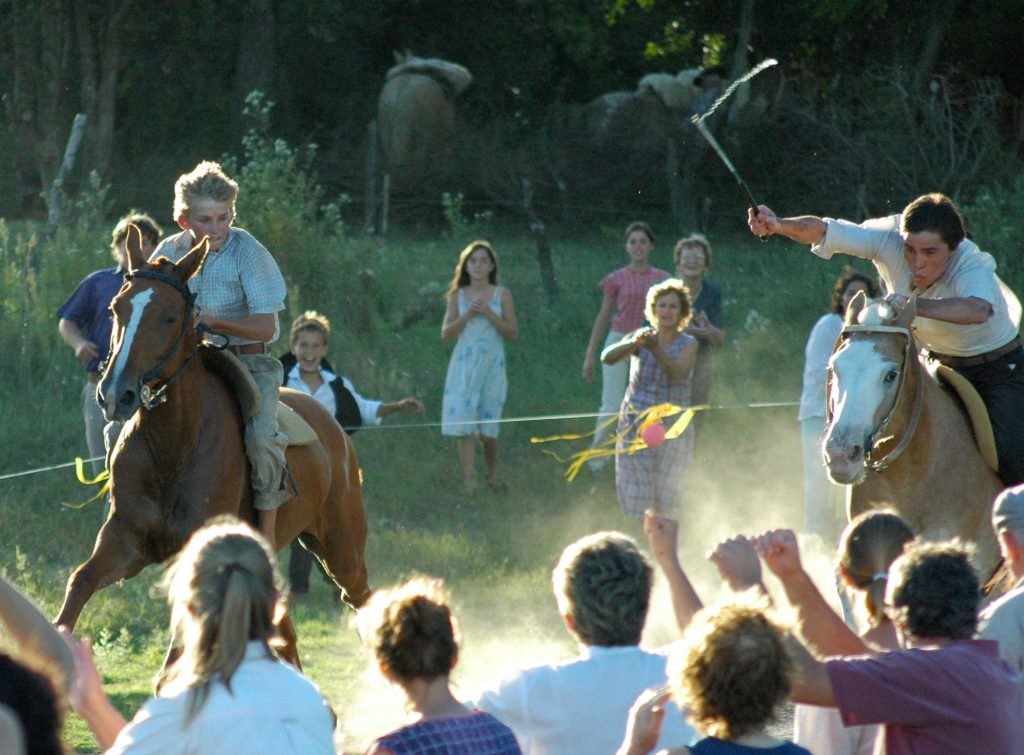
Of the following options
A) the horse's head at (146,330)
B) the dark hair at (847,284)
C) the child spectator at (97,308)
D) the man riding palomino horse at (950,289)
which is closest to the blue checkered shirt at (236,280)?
the horse's head at (146,330)

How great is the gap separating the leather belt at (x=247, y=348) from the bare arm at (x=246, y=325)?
236 millimetres

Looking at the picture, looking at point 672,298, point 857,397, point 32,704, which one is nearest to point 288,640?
point 857,397

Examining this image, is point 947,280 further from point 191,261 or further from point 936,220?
point 191,261

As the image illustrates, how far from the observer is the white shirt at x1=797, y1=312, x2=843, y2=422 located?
35.8ft

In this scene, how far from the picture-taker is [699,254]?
12039 mm

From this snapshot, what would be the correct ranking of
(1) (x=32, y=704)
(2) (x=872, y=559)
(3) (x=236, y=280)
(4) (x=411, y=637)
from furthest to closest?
(3) (x=236, y=280), (2) (x=872, y=559), (4) (x=411, y=637), (1) (x=32, y=704)

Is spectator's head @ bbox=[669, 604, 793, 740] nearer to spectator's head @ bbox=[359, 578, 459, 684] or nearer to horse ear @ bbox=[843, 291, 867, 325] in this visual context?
spectator's head @ bbox=[359, 578, 459, 684]

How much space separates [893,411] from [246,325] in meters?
3.05

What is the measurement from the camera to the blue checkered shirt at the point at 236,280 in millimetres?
7336

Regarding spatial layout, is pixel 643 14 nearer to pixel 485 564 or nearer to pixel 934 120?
pixel 934 120

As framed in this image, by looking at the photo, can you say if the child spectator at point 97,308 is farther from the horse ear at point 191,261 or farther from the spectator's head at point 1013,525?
the spectator's head at point 1013,525

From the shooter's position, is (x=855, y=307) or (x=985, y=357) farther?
(x=985, y=357)

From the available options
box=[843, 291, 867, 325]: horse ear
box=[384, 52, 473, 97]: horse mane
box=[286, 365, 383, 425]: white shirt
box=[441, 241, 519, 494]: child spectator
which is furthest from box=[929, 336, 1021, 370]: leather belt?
box=[384, 52, 473, 97]: horse mane

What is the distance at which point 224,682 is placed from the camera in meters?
3.44
